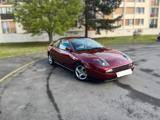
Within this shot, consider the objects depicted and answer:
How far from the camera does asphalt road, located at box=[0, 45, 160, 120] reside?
480 cm

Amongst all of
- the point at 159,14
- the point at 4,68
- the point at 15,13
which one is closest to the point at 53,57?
the point at 4,68

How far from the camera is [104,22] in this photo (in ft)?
105

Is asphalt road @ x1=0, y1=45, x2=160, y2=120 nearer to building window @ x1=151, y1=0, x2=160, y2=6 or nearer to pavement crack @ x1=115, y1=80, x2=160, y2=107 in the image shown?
pavement crack @ x1=115, y1=80, x2=160, y2=107

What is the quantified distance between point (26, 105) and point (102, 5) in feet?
91.3

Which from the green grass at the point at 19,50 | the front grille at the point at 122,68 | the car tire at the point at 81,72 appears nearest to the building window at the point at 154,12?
the green grass at the point at 19,50

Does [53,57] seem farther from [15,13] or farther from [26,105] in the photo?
[15,13]

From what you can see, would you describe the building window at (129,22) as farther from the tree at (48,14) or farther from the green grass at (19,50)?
the green grass at (19,50)

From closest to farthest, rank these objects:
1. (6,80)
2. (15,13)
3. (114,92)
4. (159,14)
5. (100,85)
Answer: (114,92)
(100,85)
(6,80)
(15,13)
(159,14)

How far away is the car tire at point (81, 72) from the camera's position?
24.0 ft

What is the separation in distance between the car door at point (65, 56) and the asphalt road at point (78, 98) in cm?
46

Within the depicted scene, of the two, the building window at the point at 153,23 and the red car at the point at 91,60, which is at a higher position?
the building window at the point at 153,23

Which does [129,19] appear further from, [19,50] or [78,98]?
[78,98]

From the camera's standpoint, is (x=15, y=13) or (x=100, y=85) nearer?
(x=100, y=85)

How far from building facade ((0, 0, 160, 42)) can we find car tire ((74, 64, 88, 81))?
2769cm
